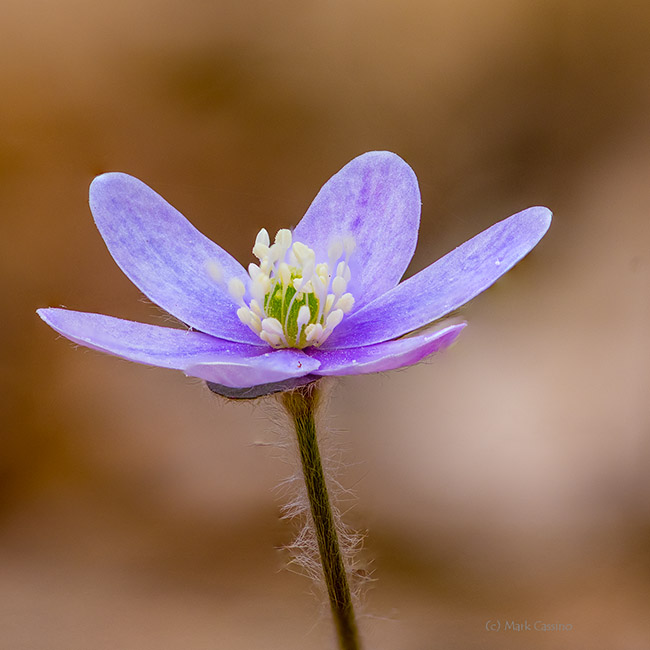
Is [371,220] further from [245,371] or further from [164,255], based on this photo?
[245,371]

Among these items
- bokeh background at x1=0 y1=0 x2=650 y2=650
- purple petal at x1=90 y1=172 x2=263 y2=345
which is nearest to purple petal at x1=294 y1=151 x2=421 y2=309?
purple petal at x1=90 y1=172 x2=263 y2=345

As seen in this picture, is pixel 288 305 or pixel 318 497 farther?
pixel 288 305

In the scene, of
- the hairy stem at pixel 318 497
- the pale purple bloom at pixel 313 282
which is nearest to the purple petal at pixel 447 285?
the pale purple bloom at pixel 313 282

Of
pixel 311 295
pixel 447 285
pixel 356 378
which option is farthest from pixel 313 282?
pixel 356 378

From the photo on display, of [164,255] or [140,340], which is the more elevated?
[164,255]

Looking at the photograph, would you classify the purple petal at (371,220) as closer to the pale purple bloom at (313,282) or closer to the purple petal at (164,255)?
the pale purple bloom at (313,282)

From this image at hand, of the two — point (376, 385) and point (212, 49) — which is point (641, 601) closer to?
point (376, 385)
